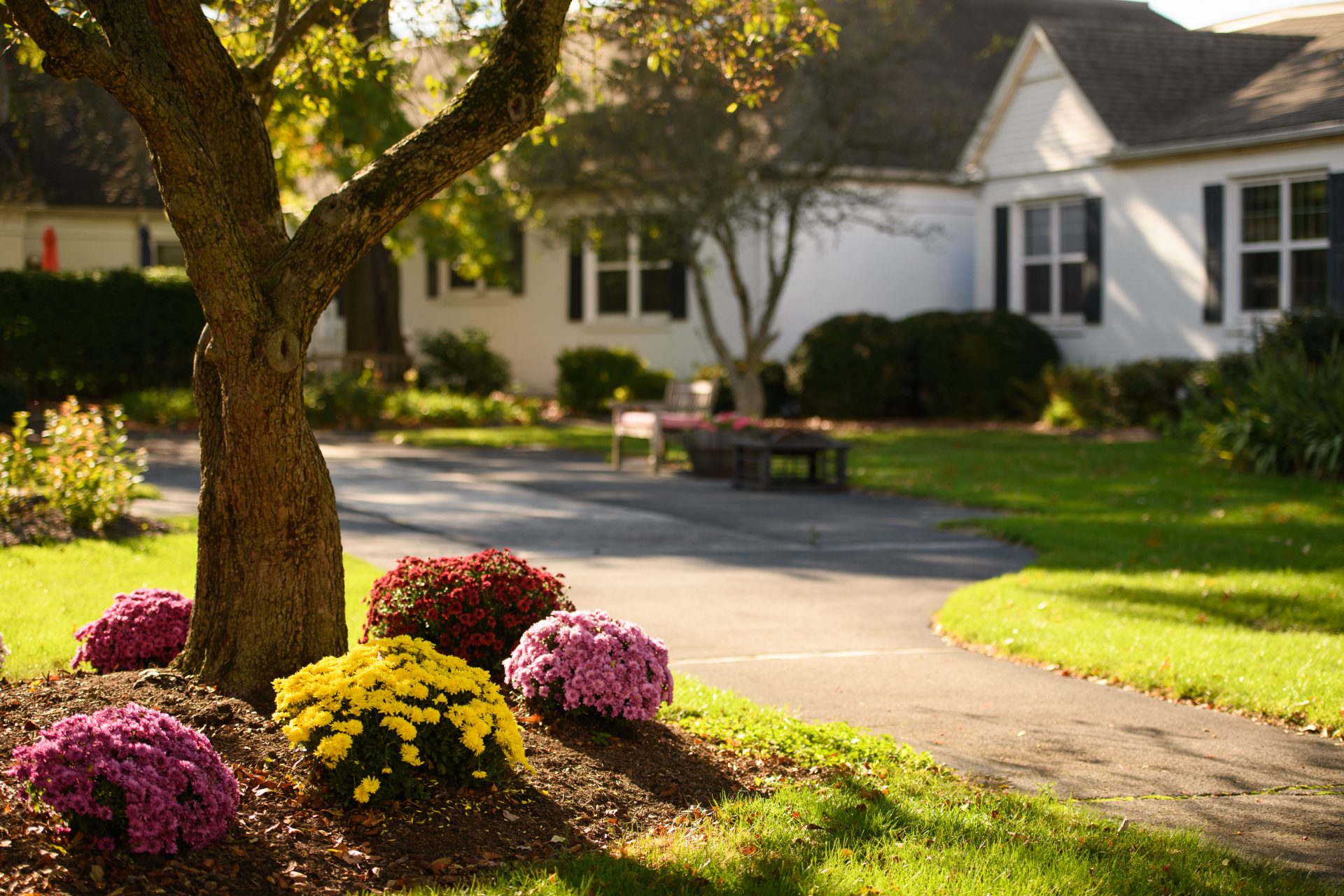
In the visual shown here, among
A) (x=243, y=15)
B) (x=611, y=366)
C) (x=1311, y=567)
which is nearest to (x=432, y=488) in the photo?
(x=243, y=15)

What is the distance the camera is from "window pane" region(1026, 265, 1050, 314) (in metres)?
23.1

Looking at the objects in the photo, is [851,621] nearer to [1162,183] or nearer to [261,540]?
[261,540]

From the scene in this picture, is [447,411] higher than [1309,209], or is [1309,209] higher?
[1309,209]

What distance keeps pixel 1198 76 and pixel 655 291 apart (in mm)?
10249

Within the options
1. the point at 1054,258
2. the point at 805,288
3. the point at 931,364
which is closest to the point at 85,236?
the point at 805,288

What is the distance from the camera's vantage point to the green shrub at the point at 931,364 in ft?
71.8

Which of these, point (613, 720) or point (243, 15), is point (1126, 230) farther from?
point (613, 720)

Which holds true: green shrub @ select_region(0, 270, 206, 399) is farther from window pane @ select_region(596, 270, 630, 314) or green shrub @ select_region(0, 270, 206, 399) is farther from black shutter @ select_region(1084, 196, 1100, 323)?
black shutter @ select_region(1084, 196, 1100, 323)

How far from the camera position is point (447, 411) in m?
22.6

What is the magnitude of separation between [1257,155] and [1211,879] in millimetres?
17781

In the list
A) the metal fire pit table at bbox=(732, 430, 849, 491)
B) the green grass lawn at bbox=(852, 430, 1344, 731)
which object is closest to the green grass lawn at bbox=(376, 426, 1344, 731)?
the green grass lawn at bbox=(852, 430, 1344, 731)

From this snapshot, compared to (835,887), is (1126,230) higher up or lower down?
higher up

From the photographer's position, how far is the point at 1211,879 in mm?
4207

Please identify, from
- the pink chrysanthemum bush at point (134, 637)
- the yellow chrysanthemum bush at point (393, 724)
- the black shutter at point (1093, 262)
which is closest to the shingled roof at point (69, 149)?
the pink chrysanthemum bush at point (134, 637)
